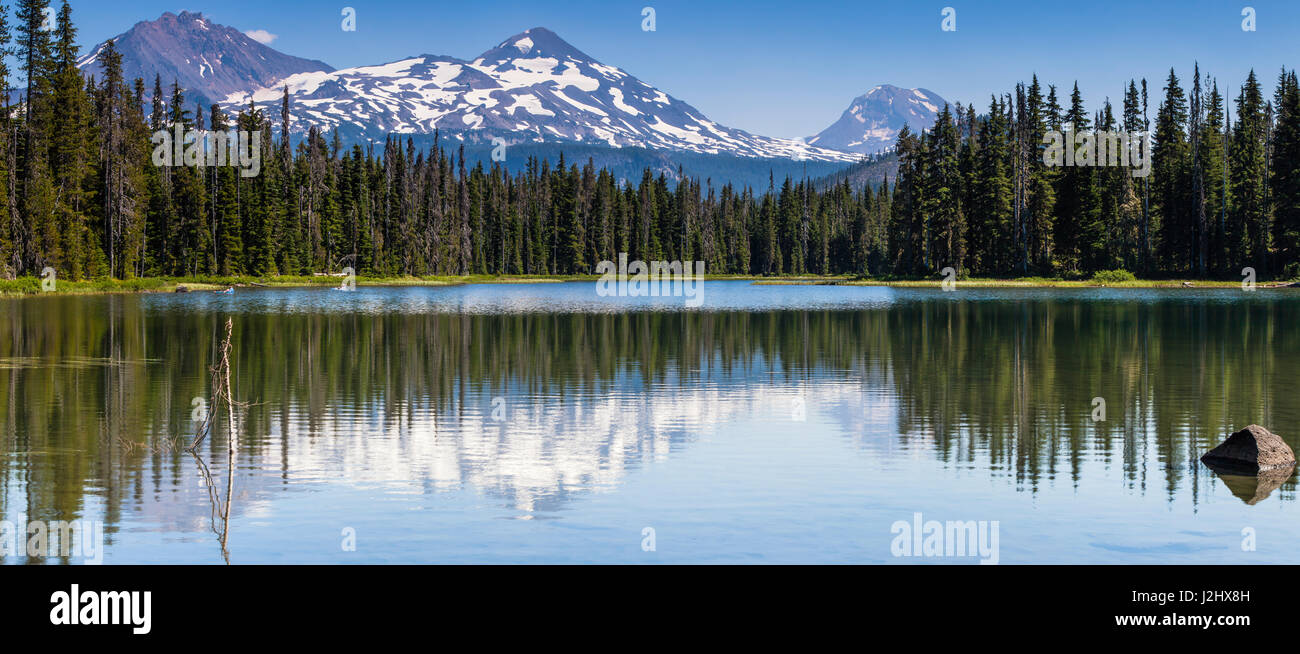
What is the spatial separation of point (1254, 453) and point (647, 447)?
9752 mm

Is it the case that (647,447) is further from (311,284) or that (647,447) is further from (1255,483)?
(311,284)

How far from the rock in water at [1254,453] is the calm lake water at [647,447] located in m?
0.54

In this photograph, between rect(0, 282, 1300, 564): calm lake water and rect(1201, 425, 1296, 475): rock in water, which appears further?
rect(1201, 425, 1296, 475): rock in water

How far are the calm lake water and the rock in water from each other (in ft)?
1.77

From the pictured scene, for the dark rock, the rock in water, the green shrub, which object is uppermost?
the green shrub

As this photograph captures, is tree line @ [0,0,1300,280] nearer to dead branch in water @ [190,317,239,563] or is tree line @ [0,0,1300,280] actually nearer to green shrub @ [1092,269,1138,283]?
green shrub @ [1092,269,1138,283]

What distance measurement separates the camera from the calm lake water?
13906mm

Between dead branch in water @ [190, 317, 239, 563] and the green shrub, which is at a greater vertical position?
the green shrub

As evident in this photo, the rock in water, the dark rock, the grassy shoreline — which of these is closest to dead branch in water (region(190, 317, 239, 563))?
the dark rock

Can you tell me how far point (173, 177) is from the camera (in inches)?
4277

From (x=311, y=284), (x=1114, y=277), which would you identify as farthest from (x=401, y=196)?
(x=1114, y=277)
